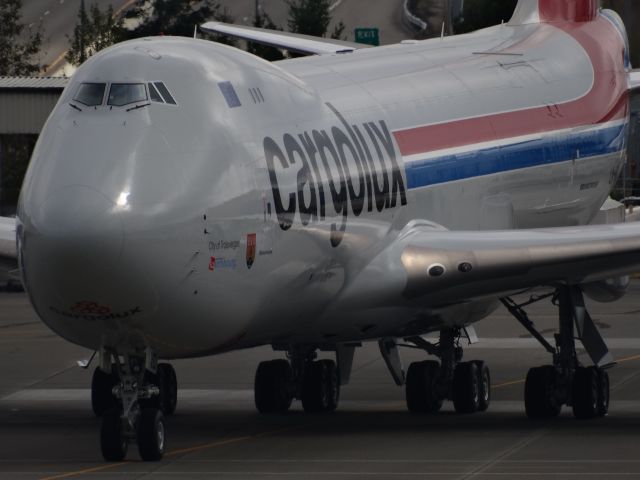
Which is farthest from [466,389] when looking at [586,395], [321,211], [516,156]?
[321,211]

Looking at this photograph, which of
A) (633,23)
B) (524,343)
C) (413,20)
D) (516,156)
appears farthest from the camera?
(413,20)

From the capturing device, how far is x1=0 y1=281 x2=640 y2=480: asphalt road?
20000mm

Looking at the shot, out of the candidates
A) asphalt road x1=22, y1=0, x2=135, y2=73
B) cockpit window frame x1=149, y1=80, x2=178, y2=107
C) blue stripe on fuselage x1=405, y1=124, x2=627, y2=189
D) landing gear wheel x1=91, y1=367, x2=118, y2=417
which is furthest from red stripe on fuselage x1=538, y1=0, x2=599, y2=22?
asphalt road x1=22, y1=0, x2=135, y2=73

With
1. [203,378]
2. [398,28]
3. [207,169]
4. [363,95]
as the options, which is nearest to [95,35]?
[398,28]

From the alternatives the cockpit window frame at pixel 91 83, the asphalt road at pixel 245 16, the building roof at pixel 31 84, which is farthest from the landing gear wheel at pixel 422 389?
the asphalt road at pixel 245 16

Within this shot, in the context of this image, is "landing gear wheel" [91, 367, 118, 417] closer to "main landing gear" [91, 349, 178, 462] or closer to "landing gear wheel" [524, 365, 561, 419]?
"landing gear wheel" [524, 365, 561, 419]

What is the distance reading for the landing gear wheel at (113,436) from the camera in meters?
19.9

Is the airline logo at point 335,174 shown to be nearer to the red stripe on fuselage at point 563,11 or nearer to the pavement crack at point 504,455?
the pavement crack at point 504,455

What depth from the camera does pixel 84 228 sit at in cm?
1811

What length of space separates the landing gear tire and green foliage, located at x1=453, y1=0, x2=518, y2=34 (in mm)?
46753

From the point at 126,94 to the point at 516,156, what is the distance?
9799 mm

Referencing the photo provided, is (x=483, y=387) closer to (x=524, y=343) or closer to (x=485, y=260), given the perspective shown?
(x=485, y=260)

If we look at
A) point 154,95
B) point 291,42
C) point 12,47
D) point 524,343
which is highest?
point 154,95

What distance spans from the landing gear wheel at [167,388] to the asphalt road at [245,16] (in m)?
65.5
